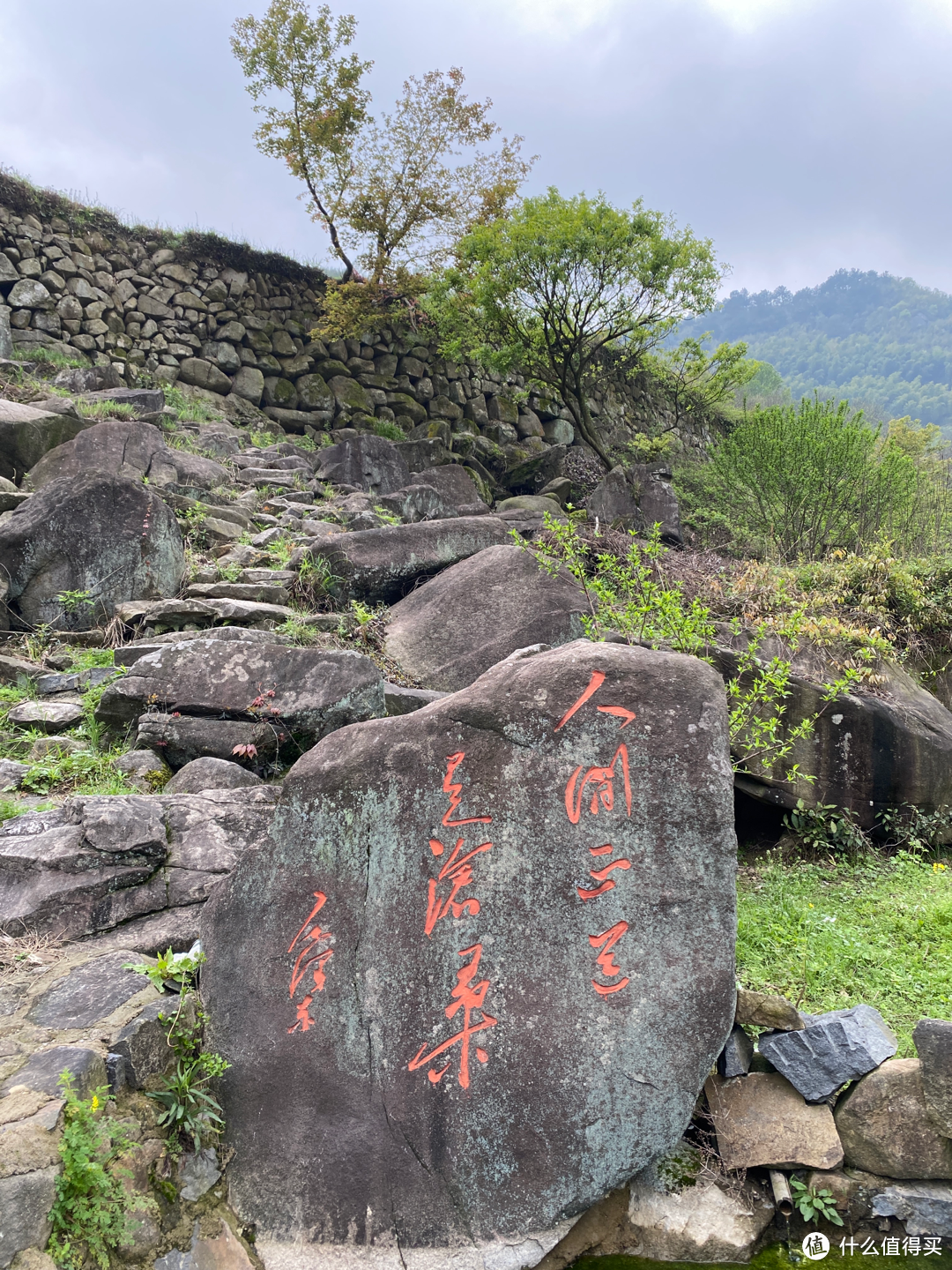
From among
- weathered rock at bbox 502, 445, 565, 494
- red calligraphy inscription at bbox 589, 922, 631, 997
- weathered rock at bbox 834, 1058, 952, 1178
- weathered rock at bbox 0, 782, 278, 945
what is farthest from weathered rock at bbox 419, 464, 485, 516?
weathered rock at bbox 834, 1058, 952, 1178

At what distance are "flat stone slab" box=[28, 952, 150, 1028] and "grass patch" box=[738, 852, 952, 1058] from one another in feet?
8.16

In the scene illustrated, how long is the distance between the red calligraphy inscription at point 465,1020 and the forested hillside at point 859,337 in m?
51.1

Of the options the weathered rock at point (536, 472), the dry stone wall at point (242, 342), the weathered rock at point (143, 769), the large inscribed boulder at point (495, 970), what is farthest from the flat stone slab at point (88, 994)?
the weathered rock at point (536, 472)

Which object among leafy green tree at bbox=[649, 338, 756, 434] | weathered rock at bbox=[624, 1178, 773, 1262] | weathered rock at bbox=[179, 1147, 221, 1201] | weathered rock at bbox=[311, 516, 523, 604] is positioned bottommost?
weathered rock at bbox=[624, 1178, 773, 1262]

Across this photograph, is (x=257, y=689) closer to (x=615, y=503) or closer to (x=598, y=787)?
(x=598, y=787)

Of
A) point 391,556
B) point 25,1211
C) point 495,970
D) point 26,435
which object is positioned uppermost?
point 26,435

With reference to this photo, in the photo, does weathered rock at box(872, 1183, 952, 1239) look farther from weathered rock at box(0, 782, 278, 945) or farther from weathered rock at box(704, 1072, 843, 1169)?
weathered rock at box(0, 782, 278, 945)

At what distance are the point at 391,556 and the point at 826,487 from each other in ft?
19.3

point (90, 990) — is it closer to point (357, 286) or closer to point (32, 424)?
point (32, 424)

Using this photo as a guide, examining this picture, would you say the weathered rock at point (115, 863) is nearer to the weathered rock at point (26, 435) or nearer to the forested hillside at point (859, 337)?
the weathered rock at point (26, 435)

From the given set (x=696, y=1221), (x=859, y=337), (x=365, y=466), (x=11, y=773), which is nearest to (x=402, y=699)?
(x=11, y=773)

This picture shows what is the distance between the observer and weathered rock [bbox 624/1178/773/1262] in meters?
2.48

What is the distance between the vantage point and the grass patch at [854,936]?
3383 mm
